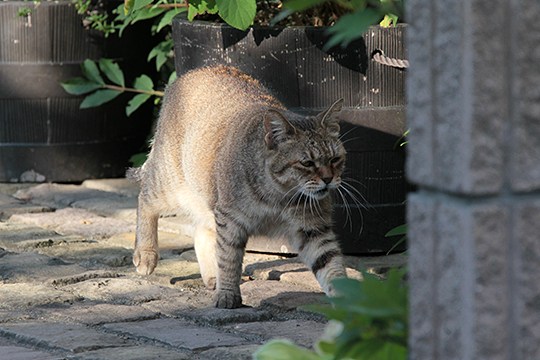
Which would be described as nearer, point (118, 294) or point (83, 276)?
point (118, 294)

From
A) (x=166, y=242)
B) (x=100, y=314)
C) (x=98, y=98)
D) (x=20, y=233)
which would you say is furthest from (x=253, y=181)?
(x=98, y=98)

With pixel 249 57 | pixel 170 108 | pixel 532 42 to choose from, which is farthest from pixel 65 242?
pixel 532 42

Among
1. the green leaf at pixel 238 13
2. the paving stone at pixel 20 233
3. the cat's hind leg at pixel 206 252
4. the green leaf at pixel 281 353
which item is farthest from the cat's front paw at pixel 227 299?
the green leaf at pixel 281 353

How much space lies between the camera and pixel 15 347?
3324 millimetres

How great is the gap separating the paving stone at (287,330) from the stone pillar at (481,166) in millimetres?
1866

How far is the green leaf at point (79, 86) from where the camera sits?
6203 mm

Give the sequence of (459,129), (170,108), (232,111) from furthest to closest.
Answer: (170,108) → (232,111) → (459,129)

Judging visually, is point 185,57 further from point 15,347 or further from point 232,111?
point 15,347

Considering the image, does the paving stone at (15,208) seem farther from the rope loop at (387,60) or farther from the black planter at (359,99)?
the rope loop at (387,60)

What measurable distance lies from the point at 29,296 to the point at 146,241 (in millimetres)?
758

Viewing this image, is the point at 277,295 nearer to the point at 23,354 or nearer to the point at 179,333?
the point at 179,333

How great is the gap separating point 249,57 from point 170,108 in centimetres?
43

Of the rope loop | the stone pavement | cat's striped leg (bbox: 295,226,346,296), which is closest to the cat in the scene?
cat's striped leg (bbox: 295,226,346,296)

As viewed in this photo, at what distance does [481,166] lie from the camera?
1.51 meters
